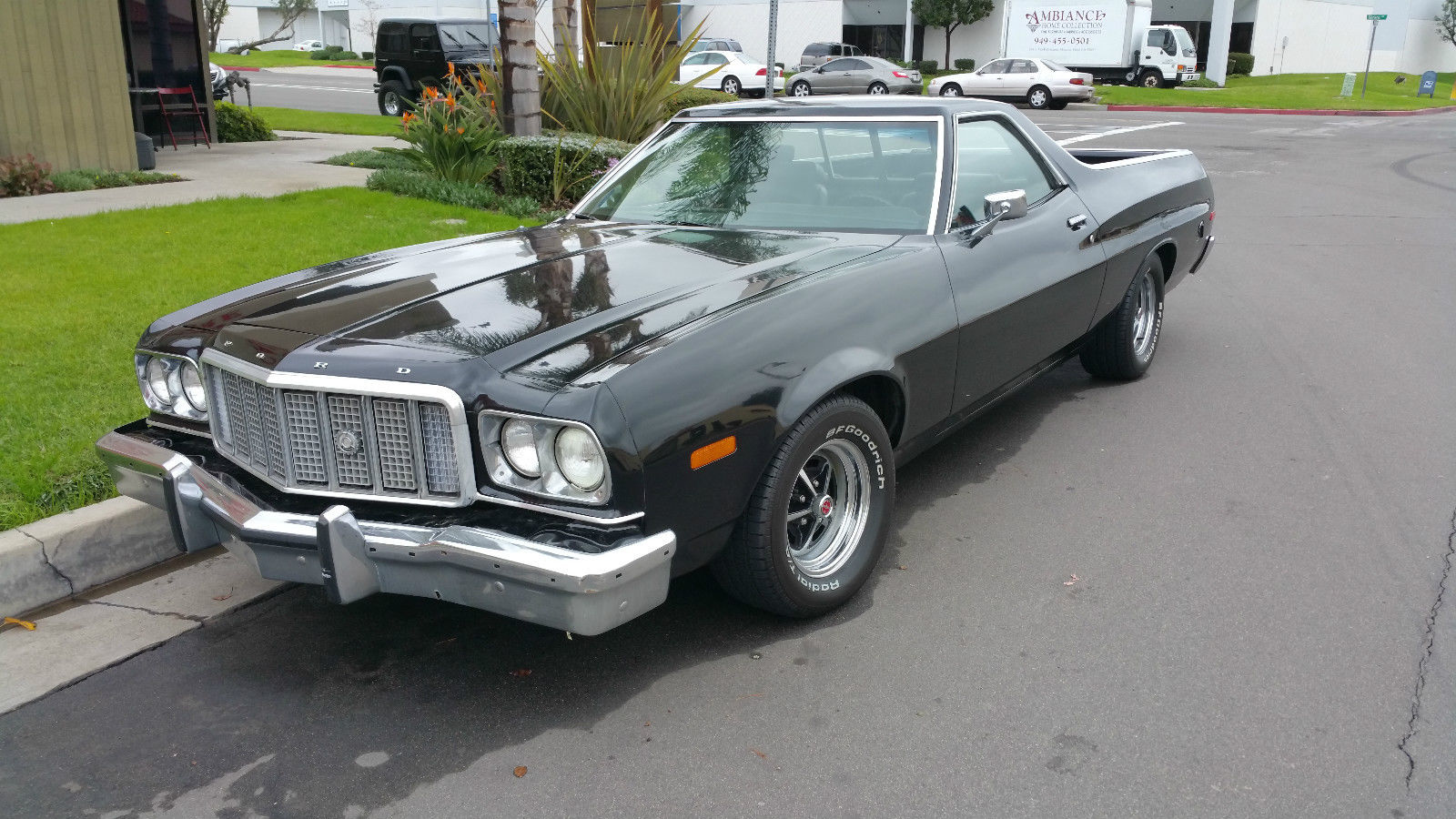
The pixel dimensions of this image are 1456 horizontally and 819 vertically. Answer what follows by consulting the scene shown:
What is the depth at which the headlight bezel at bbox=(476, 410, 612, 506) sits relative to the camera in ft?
9.55

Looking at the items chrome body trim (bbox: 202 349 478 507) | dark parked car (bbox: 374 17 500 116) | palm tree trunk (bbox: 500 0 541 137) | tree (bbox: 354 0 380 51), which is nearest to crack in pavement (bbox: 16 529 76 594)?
chrome body trim (bbox: 202 349 478 507)

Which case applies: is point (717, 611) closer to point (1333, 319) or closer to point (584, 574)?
point (584, 574)

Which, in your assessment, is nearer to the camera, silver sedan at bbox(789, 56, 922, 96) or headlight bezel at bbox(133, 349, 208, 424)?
headlight bezel at bbox(133, 349, 208, 424)

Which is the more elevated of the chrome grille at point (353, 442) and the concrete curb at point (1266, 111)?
the chrome grille at point (353, 442)

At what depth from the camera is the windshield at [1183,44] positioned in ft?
126

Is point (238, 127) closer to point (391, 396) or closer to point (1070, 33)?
point (391, 396)

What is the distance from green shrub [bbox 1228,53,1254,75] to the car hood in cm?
4635

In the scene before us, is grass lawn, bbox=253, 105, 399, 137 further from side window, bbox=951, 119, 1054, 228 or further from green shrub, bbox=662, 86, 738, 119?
side window, bbox=951, 119, 1054, 228

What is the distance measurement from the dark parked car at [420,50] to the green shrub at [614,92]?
12.5 metres

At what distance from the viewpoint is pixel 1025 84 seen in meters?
32.0

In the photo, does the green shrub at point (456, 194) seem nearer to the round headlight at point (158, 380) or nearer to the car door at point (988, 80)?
the round headlight at point (158, 380)

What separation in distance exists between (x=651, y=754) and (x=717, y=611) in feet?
2.63

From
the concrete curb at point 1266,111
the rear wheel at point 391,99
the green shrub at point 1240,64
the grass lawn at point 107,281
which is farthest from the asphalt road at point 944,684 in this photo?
the green shrub at point 1240,64

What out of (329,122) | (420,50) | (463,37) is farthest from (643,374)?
(463,37)
